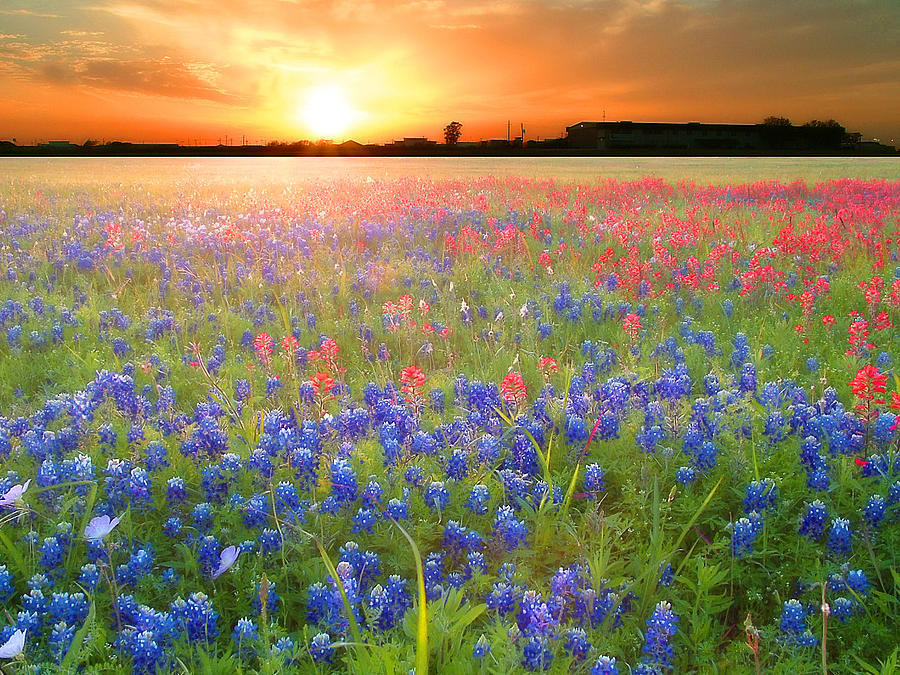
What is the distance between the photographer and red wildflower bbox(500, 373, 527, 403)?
132 inches

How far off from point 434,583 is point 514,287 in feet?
16.4

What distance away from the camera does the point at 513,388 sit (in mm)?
3379

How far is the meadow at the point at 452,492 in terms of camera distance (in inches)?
88.8

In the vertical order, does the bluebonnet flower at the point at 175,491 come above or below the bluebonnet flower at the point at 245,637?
above

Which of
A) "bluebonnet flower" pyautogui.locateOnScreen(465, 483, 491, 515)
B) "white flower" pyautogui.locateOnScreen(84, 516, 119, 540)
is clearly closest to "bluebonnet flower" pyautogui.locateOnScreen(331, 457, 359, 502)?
"bluebonnet flower" pyautogui.locateOnScreen(465, 483, 491, 515)

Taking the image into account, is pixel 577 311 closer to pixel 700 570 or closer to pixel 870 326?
pixel 870 326

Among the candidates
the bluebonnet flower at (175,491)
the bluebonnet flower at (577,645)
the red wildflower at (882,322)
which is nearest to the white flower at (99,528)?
the bluebonnet flower at (175,491)

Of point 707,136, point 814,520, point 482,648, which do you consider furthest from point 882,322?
point 707,136

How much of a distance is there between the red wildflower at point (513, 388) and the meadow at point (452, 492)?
0.7 inches

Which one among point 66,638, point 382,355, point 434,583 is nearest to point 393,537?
point 434,583

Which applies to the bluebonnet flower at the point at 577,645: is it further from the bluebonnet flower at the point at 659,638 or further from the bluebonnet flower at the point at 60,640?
the bluebonnet flower at the point at 60,640

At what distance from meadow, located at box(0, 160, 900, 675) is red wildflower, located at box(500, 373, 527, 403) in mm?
17

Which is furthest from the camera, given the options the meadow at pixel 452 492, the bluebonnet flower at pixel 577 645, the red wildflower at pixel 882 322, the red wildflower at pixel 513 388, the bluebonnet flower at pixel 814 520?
the red wildflower at pixel 882 322

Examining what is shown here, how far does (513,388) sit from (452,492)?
0.65 metres
